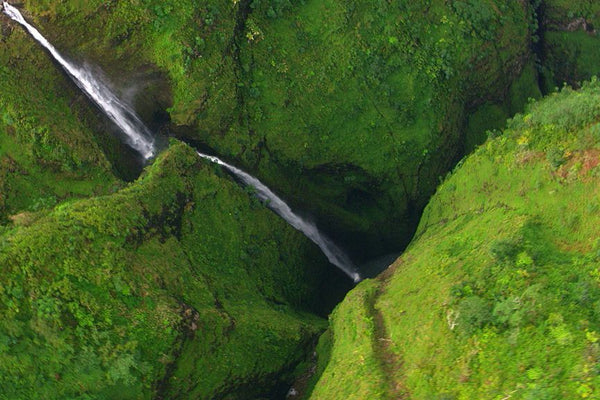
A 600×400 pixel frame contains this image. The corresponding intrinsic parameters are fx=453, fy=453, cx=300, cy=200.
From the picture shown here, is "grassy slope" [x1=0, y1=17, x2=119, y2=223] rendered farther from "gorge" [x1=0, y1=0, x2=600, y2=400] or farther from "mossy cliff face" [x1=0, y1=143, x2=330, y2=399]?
"mossy cliff face" [x1=0, y1=143, x2=330, y2=399]

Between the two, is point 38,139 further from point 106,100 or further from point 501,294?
point 501,294

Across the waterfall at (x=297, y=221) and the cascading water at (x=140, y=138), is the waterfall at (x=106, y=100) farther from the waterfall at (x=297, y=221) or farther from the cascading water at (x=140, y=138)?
the waterfall at (x=297, y=221)

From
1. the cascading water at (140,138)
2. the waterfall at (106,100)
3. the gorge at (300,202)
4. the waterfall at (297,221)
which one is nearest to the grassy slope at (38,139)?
the gorge at (300,202)

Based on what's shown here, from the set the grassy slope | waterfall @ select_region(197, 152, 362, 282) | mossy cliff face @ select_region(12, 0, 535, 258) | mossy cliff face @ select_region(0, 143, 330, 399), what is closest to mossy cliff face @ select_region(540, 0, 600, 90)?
mossy cliff face @ select_region(12, 0, 535, 258)

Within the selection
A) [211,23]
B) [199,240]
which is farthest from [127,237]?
[211,23]

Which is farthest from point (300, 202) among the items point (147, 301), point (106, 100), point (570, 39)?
point (570, 39)

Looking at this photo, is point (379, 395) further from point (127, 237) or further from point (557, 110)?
point (557, 110)

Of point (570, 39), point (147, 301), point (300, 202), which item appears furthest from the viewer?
point (570, 39)
